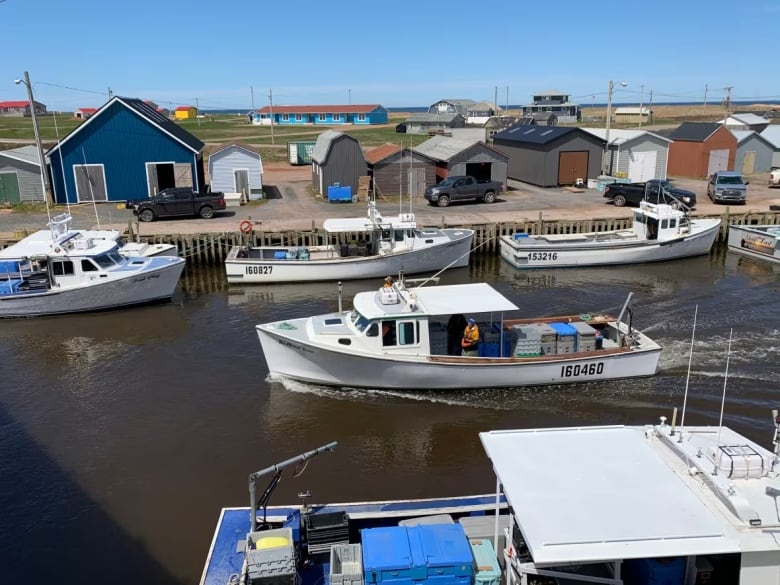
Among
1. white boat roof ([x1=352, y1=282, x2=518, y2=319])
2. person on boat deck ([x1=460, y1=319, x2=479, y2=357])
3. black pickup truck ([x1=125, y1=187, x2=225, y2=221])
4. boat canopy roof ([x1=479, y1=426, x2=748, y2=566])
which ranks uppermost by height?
black pickup truck ([x1=125, y1=187, x2=225, y2=221])

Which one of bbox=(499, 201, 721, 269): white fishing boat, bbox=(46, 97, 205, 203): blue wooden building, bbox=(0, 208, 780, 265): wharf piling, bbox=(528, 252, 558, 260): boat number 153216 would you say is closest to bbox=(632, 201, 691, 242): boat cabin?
bbox=(499, 201, 721, 269): white fishing boat

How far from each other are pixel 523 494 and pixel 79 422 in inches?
503

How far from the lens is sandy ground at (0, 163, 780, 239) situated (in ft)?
111

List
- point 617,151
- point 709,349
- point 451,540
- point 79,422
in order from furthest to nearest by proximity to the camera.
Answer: point 617,151 → point 709,349 → point 79,422 → point 451,540

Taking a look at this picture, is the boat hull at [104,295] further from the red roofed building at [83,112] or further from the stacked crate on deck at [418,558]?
the red roofed building at [83,112]

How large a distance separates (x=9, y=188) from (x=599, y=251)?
3408cm

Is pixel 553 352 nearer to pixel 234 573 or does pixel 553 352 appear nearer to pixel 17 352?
pixel 234 573

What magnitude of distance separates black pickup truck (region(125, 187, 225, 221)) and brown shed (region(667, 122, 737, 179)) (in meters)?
34.6

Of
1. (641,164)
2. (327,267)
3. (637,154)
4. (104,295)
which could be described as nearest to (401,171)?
(327,267)

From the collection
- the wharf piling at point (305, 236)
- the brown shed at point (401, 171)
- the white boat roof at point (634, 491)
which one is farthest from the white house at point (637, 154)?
the white boat roof at point (634, 491)

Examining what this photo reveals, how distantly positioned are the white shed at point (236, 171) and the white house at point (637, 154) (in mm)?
23998

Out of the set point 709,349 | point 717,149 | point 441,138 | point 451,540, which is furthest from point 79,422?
point 717,149

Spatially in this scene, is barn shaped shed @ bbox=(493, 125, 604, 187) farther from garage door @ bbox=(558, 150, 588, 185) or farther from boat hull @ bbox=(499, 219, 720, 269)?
boat hull @ bbox=(499, 219, 720, 269)

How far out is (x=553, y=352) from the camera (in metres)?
17.8
